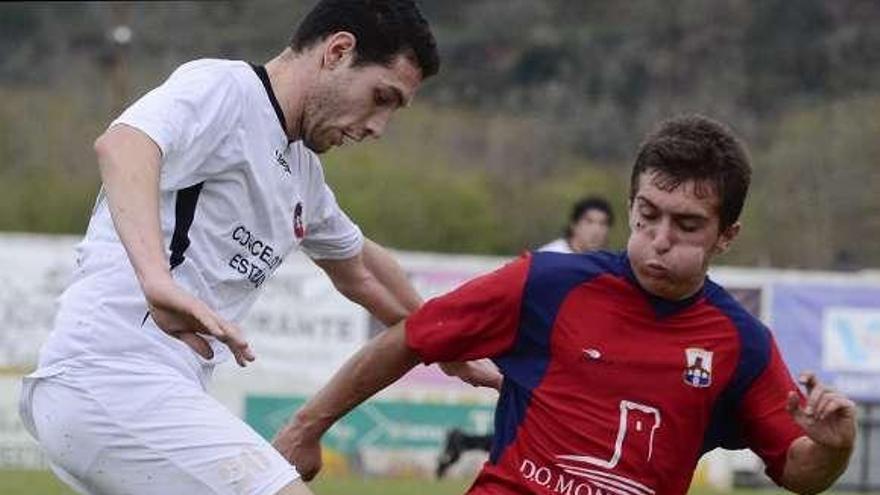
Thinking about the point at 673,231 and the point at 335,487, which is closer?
the point at 673,231

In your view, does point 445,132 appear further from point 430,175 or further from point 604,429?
point 604,429

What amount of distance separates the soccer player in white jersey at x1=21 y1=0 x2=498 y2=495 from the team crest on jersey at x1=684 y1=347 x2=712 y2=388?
964mm

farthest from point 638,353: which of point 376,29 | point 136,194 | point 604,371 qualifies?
point 136,194

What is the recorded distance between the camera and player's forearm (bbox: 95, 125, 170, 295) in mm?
4734

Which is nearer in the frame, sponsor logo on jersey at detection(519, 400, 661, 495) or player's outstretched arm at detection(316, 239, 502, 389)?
sponsor logo on jersey at detection(519, 400, 661, 495)

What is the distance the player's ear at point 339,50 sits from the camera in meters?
5.43

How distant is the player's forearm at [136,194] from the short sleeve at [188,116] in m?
0.05

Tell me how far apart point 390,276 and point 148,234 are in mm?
1611

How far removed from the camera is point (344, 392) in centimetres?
555

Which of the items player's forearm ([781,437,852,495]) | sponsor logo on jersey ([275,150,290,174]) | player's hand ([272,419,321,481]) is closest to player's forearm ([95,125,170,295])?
sponsor logo on jersey ([275,150,290,174])

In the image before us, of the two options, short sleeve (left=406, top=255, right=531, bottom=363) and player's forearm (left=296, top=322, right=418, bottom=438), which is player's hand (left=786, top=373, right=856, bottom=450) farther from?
player's forearm (left=296, top=322, right=418, bottom=438)

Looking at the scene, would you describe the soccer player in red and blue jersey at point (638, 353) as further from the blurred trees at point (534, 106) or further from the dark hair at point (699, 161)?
the blurred trees at point (534, 106)

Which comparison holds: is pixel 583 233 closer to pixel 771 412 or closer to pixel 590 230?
pixel 590 230

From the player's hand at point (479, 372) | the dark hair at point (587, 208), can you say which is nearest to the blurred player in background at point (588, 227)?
the dark hair at point (587, 208)
